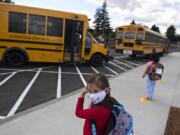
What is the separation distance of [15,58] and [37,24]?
1930mm

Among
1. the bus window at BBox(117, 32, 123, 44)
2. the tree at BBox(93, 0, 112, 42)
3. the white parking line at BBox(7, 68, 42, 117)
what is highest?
the tree at BBox(93, 0, 112, 42)

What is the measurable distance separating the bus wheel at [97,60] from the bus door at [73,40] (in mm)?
1114

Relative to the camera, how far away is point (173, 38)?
269 ft

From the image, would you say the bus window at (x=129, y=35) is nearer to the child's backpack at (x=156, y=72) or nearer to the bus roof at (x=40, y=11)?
the bus roof at (x=40, y=11)

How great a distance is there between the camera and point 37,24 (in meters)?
12.1

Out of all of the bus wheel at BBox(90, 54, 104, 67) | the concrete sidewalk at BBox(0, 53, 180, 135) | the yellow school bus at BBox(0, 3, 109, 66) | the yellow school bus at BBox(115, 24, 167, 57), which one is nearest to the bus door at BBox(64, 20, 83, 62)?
the yellow school bus at BBox(0, 3, 109, 66)

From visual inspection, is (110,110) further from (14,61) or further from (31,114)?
(14,61)

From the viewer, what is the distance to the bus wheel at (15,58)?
11742mm

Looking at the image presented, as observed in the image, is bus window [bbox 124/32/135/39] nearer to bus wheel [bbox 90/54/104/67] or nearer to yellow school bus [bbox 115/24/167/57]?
yellow school bus [bbox 115/24/167/57]

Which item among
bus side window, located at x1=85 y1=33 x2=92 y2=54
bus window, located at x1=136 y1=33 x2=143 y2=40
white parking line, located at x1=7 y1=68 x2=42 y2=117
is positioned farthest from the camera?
bus window, located at x1=136 y1=33 x2=143 y2=40

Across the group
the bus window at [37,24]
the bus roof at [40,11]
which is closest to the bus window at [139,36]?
the bus roof at [40,11]

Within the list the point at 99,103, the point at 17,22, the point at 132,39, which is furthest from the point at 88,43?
the point at 99,103

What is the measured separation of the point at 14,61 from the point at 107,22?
6637 centimetres

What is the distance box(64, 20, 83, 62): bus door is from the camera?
41.7ft
